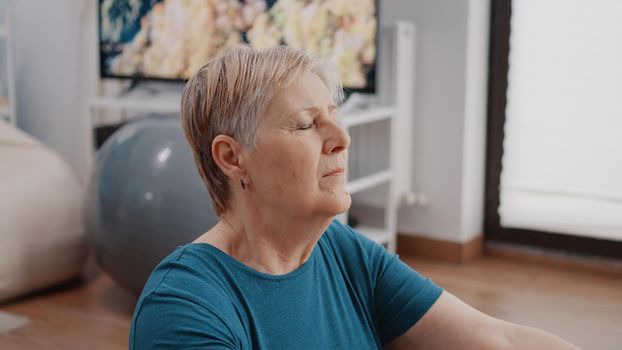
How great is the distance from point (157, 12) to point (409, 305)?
2.85 m

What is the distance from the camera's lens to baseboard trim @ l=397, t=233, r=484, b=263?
3658 mm

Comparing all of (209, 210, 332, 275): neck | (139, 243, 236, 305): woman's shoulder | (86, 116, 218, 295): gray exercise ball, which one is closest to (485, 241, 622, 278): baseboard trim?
(86, 116, 218, 295): gray exercise ball

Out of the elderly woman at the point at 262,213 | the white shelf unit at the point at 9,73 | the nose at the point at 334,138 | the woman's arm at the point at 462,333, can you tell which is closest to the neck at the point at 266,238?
the elderly woman at the point at 262,213

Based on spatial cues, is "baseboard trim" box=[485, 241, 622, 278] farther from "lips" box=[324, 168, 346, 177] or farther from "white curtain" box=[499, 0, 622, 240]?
"lips" box=[324, 168, 346, 177]

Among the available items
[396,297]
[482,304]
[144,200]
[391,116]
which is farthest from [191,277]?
[391,116]

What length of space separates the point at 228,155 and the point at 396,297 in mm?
354

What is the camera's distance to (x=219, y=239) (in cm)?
125

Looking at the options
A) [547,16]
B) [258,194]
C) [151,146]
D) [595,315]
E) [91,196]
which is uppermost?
[547,16]

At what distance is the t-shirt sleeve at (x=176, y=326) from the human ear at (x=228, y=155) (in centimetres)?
21

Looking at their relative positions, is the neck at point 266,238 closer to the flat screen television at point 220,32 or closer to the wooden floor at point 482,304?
the wooden floor at point 482,304

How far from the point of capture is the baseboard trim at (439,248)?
12.0 ft

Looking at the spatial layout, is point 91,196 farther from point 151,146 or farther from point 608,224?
point 608,224

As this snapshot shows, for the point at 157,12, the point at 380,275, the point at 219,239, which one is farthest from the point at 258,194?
the point at 157,12

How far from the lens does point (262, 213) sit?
4.12 ft
